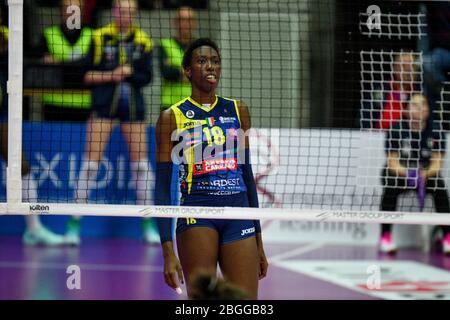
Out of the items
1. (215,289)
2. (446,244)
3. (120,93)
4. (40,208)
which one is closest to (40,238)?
(120,93)

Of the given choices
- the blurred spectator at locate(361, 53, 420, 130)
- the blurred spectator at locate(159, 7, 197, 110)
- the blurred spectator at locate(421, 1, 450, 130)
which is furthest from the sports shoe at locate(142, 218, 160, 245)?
the blurred spectator at locate(421, 1, 450, 130)

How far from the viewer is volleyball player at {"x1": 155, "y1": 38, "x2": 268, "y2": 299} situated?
6273 millimetres

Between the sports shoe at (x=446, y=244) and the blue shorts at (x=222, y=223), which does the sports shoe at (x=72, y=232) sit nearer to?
the sports shoe at (x=446, y=244)

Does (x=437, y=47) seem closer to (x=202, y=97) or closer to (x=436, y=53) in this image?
(x=436, y=53)

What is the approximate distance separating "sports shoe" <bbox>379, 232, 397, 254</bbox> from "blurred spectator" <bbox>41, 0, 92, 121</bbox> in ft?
13.0

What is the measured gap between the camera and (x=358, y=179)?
11977mm

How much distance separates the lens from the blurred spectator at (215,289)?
14.4 ft

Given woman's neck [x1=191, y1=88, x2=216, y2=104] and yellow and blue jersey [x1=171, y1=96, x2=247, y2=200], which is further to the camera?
woman's neck [x1=191, y1=88, x2=216, y2=104]

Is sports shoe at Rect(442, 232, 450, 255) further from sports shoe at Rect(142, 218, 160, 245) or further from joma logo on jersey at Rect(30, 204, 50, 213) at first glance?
joma logo on jersey at Rect(30, 204, 50, 213)

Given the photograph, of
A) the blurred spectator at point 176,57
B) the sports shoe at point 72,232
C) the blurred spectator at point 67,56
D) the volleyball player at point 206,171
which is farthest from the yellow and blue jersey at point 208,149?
the sports shoe at point 72,232

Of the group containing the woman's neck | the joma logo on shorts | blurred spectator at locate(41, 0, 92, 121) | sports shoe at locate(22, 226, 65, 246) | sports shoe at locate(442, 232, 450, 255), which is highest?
blurred spectator at locate(41, 0, 92, 121)

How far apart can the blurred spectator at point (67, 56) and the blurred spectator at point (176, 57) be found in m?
0.91

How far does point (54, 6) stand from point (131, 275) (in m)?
4.59
